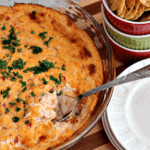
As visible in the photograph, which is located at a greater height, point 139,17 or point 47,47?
point 139,17

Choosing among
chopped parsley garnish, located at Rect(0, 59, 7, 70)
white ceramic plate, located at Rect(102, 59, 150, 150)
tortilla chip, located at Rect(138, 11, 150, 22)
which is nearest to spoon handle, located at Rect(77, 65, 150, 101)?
white ceramic plate, located at Rect(102, 59, 150, 150)

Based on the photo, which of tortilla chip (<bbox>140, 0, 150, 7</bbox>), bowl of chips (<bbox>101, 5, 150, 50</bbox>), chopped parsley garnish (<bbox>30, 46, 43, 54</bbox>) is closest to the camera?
tortilla chip (<bbox>140, 0, 150, 7</bbox>)

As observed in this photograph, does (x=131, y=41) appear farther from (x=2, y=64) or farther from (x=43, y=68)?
(x=2, y=64)

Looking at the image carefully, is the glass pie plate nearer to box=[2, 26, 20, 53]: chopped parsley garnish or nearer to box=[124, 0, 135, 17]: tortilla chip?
box=[124, 0, 135, 17]: tortilla chip

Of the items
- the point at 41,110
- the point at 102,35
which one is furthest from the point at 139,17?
the point at 41,110

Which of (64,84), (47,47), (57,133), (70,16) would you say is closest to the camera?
(57,133)

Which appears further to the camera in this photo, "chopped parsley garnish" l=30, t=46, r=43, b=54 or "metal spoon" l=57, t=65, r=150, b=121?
"chopped parsley garnish" l=30, t=46, r=43, b=54

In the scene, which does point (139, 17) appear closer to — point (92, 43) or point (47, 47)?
point (92, 43)

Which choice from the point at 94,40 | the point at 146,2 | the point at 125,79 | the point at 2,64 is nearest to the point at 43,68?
the point at 2,64
